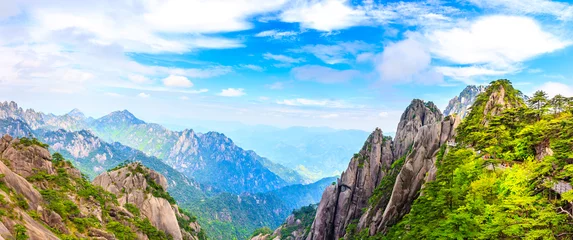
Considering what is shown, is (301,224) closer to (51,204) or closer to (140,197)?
(140,197)

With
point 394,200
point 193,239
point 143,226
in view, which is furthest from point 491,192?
point 193,239

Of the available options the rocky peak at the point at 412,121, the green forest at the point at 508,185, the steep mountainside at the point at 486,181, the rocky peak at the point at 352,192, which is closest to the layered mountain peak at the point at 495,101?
the steep mountainside at the point at 486,181

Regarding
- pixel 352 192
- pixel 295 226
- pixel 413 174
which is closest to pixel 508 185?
pixel 413 174

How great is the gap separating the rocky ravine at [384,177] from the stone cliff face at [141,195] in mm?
35118

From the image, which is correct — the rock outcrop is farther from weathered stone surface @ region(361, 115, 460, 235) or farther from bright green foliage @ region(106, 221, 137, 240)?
bright green foliage @ region(106, 221, 137, 240)

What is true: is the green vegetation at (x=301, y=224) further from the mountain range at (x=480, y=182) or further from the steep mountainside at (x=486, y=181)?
the steep mountainside at (x=486, y=181)

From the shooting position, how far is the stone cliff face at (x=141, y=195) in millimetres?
73375

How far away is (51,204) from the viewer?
1834 inches

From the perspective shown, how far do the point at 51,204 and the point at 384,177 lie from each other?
203 feet

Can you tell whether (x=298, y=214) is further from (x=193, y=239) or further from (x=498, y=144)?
(x=498, y=144)

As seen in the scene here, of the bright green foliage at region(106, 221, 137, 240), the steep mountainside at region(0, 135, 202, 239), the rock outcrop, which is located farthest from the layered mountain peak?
the steep mountainside at region(0, 135, 202, 239)

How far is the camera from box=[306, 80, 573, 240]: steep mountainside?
82.5ft

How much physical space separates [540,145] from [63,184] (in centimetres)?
7073

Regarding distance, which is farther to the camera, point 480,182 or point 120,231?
point 120,231
